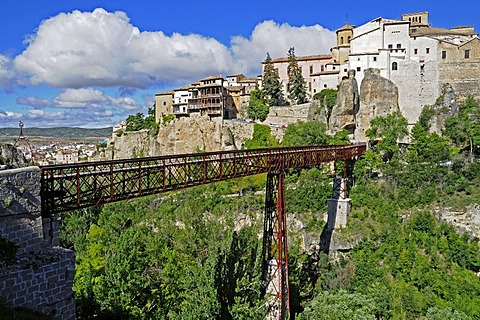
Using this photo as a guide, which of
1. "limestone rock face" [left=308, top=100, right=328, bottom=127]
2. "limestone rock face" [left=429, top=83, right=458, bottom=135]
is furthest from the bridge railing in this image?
"limestone rock face" [left=429, top=83, right=458, bottom=135]

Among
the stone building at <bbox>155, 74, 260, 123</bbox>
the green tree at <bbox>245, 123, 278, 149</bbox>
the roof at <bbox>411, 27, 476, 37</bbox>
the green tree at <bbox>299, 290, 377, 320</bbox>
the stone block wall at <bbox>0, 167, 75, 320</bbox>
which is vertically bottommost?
the green tree at <bbox>299, 290, 377, 320</bbox>

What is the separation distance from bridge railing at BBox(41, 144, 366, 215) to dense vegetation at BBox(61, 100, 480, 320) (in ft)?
15.2

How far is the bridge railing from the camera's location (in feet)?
35.4

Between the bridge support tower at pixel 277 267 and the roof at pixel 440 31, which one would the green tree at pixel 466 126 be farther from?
the bridge support tower at pixel 277 267

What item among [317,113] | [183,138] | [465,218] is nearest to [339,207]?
[465,218]

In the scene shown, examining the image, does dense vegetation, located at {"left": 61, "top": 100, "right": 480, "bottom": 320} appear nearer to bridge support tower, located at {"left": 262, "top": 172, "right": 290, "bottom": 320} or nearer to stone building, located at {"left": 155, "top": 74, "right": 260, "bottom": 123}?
bridge support tower, located at {"left": 262, "top": 172, "right": 290, "bottom": 320}

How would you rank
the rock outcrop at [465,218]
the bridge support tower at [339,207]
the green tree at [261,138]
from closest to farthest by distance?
the rock outcrop at [465,218]
the bridge support tower at [339,207]
the green tree at [261,138]

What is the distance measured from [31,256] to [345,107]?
39.4 metres

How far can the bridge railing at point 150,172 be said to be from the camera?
10805 mm

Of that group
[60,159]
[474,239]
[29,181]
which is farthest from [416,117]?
[60,159]

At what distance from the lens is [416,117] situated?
4594cm

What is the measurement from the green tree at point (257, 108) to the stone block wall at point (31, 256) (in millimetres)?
42026

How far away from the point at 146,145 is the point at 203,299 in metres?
42.8

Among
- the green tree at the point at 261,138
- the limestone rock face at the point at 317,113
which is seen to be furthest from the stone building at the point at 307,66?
the green tree at the point at 261,138
